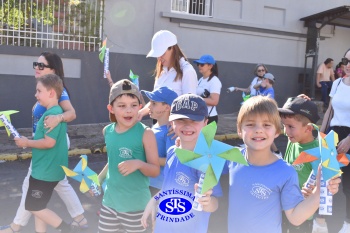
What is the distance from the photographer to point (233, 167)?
2.47 metres

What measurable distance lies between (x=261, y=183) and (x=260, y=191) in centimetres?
4

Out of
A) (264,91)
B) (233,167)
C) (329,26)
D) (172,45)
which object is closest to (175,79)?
(172,45)

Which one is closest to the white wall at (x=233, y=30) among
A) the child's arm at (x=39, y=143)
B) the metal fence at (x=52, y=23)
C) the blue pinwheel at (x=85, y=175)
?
the metal fence at (x=52, y=23)

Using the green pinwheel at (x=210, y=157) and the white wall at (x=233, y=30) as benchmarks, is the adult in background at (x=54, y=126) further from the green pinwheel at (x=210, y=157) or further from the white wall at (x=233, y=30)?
the white wall at (x=233, y=30)

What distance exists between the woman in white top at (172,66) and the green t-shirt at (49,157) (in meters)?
0.80

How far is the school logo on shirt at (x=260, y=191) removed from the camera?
2.33 metres

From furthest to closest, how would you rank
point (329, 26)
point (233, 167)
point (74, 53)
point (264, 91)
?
point (329, 26), point (74, 53), point (264, 91), point (233, 167)

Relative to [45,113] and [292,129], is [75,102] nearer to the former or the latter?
[45,113]

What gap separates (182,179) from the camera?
259 cm

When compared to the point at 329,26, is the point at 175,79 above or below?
below

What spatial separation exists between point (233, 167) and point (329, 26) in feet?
43.8

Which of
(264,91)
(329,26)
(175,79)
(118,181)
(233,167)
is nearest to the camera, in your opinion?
(233,167)

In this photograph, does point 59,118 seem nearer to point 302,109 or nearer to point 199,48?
point 302,109

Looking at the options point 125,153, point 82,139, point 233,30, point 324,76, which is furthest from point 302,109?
point 324,76
